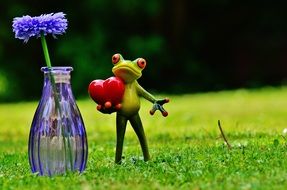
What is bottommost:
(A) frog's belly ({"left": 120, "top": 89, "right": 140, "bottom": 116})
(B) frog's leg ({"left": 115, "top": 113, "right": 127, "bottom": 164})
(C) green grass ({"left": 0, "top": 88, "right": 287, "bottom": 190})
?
(C) green grass ({"left": 0, "top": 88, "right": 287, "bottom": 190})

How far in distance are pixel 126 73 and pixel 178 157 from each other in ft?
2.70

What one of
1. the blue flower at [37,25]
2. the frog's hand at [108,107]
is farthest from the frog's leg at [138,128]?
the blue flower at [37,25]

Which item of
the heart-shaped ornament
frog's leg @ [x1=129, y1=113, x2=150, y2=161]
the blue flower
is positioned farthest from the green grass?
the blue flower

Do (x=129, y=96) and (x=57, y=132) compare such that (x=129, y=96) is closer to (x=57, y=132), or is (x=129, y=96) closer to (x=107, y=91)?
(x=107, y=91)

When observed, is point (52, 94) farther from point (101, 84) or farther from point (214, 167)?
point (214, 167)

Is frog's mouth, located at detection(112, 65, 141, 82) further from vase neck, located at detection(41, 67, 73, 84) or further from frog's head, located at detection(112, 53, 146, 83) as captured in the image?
vase neck, located at detection(41, 67, 73, 84)

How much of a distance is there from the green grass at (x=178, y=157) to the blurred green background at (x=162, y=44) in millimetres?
8523

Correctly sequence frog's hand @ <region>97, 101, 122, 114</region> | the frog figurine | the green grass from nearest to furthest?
1. the green grass
2. frog's hand @ <region>97, 101, 122, 114</region>
3. the frog figurine

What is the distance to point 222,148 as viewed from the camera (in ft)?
22.1

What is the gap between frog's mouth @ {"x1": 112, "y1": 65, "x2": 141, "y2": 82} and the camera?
5.80m

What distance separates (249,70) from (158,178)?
56.1ft

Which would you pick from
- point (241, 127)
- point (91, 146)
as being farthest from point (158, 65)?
point (91, 146)

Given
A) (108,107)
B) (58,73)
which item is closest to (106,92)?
(108,107)

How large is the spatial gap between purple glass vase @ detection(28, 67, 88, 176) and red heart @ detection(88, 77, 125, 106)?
0.22 m
